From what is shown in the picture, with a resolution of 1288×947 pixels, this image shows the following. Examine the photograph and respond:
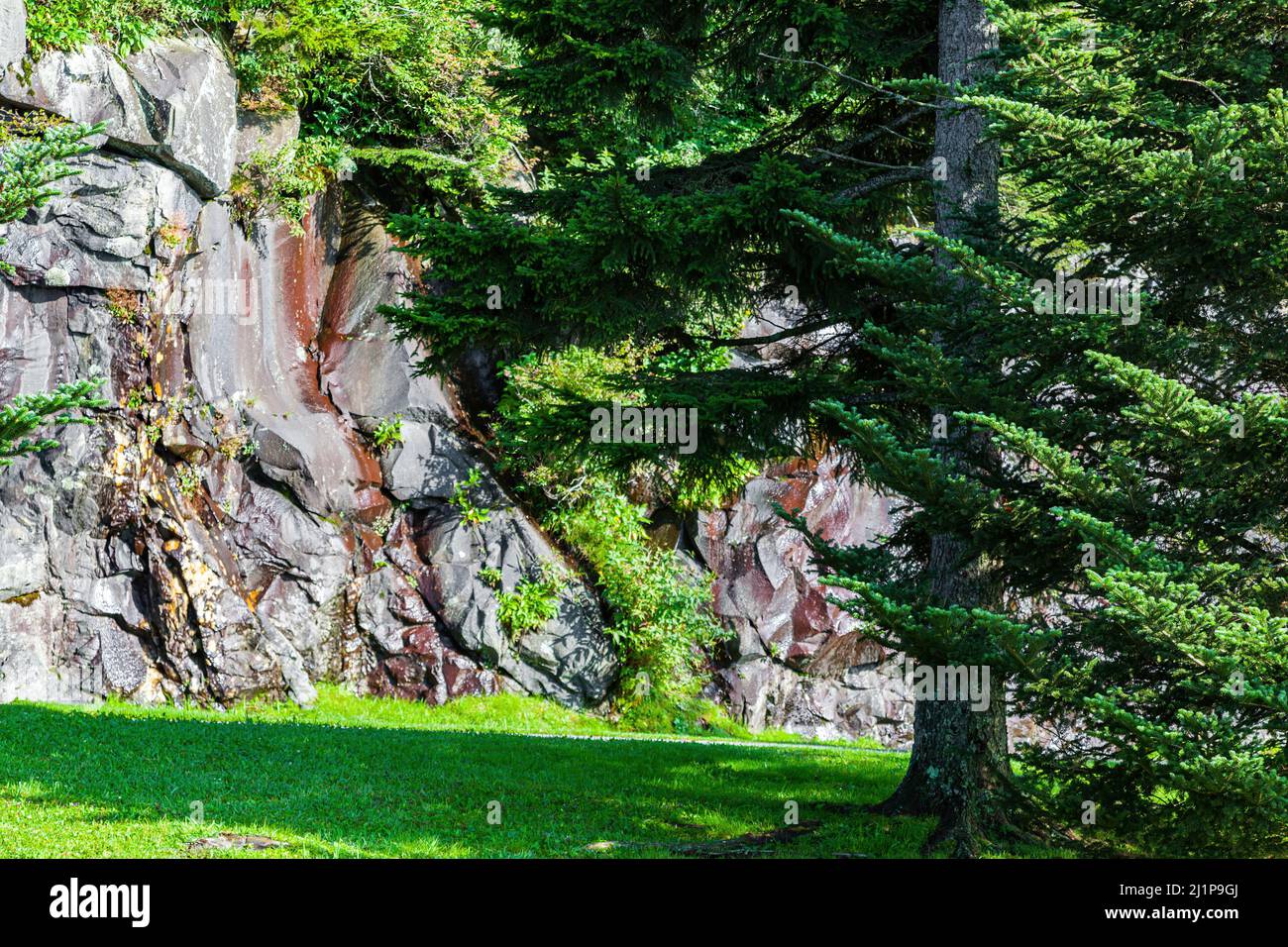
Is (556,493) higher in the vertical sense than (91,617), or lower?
higher

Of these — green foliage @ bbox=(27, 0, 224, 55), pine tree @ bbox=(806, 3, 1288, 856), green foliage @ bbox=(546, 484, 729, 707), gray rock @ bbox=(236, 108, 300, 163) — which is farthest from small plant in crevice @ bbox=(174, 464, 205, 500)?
pine tree @ bbox=(806, 3, 1288, 856)

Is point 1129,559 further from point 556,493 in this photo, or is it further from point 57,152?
point 556,493

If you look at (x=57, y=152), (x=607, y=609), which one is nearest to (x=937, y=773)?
(x=57, y=152)

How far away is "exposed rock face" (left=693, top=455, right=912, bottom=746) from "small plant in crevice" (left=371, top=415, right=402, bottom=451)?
6236mm

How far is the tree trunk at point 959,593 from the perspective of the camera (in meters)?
8.07

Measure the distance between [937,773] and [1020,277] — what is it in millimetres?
4098

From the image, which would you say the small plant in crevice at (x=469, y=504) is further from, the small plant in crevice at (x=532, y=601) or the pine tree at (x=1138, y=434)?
the pine tree at (x=1138, y=434)

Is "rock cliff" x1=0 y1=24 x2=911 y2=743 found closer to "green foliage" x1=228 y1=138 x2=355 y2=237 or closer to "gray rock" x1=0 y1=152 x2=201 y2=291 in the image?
"gray rock" x1=0 y1=152 x2=201 y2=291

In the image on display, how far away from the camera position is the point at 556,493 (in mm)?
20656

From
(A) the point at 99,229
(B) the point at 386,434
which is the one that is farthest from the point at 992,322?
(A) the point at 99,229

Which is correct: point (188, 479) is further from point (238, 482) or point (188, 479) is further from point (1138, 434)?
point (1138, 434)

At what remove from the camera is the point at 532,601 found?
19.3 metres

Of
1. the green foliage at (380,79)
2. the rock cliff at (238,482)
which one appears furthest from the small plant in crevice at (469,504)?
the green foliage at (380,79)

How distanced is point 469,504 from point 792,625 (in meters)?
7.05
